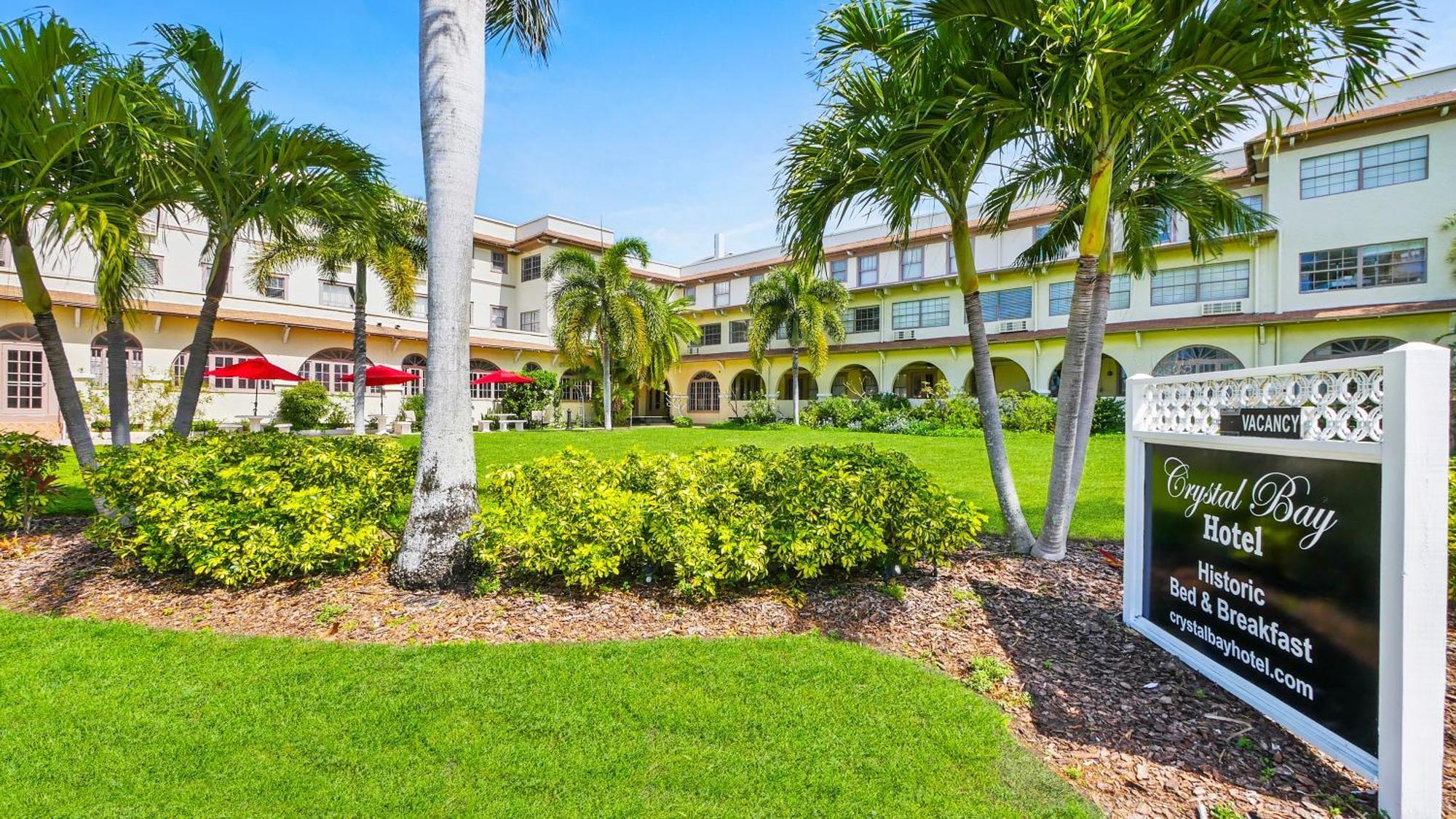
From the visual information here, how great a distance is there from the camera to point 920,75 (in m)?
4.80

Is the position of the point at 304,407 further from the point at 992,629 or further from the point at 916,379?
the point at 916,379

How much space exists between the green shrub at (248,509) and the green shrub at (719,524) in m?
1.15

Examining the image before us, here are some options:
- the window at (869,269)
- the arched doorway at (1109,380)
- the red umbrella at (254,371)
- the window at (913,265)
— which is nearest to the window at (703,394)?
the window at (869,269)

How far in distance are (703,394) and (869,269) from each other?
37.0 ft

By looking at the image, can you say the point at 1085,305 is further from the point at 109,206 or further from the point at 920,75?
the point at 109,206

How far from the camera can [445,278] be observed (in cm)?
489

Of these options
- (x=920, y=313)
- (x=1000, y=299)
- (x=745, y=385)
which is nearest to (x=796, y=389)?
(x=920, y=313)

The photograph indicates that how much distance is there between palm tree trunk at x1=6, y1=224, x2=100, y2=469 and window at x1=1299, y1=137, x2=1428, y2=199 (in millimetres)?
27264

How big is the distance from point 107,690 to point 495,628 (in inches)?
77.3

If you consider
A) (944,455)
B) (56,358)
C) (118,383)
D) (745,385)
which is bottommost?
(944,455)

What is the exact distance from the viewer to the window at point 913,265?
2758 cm

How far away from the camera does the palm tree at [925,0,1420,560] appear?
13.2 feet

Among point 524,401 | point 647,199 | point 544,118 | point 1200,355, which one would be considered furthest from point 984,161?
point 524,401

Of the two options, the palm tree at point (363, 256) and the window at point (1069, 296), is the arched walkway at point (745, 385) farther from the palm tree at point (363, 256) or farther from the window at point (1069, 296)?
the palm tree at point (363, 256)
